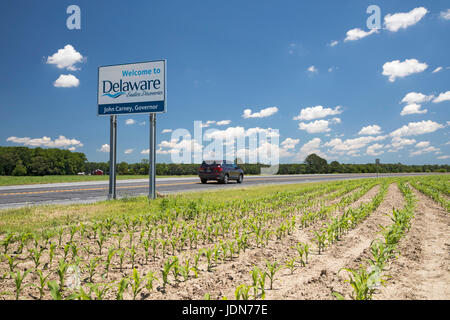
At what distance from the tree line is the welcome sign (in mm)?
36294

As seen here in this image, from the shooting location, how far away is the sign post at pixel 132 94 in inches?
448

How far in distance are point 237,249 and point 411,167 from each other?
95569 millimetres

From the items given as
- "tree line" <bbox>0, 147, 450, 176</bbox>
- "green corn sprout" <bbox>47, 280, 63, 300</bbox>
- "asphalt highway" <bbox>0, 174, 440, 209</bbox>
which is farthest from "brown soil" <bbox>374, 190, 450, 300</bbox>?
"tree line" <bbox>0, 147, 450, 176</bbox>

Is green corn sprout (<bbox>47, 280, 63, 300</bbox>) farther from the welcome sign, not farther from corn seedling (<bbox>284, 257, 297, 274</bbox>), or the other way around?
the welcome sign

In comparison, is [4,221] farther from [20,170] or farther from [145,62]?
[20,170]

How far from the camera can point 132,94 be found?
11.6m

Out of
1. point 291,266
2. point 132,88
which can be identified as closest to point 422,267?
point 291,266

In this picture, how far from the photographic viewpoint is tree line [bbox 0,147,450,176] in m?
48.9

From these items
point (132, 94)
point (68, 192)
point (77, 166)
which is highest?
point (132, 94)

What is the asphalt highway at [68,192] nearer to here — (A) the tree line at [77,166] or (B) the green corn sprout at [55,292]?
(B) the green corn sprout at [55,292]

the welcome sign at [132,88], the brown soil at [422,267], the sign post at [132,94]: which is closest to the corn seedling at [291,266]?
the brown soil at [422,267]

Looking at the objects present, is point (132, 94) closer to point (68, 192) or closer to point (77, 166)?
point (68, 192)

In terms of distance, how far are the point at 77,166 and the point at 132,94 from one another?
183ft
